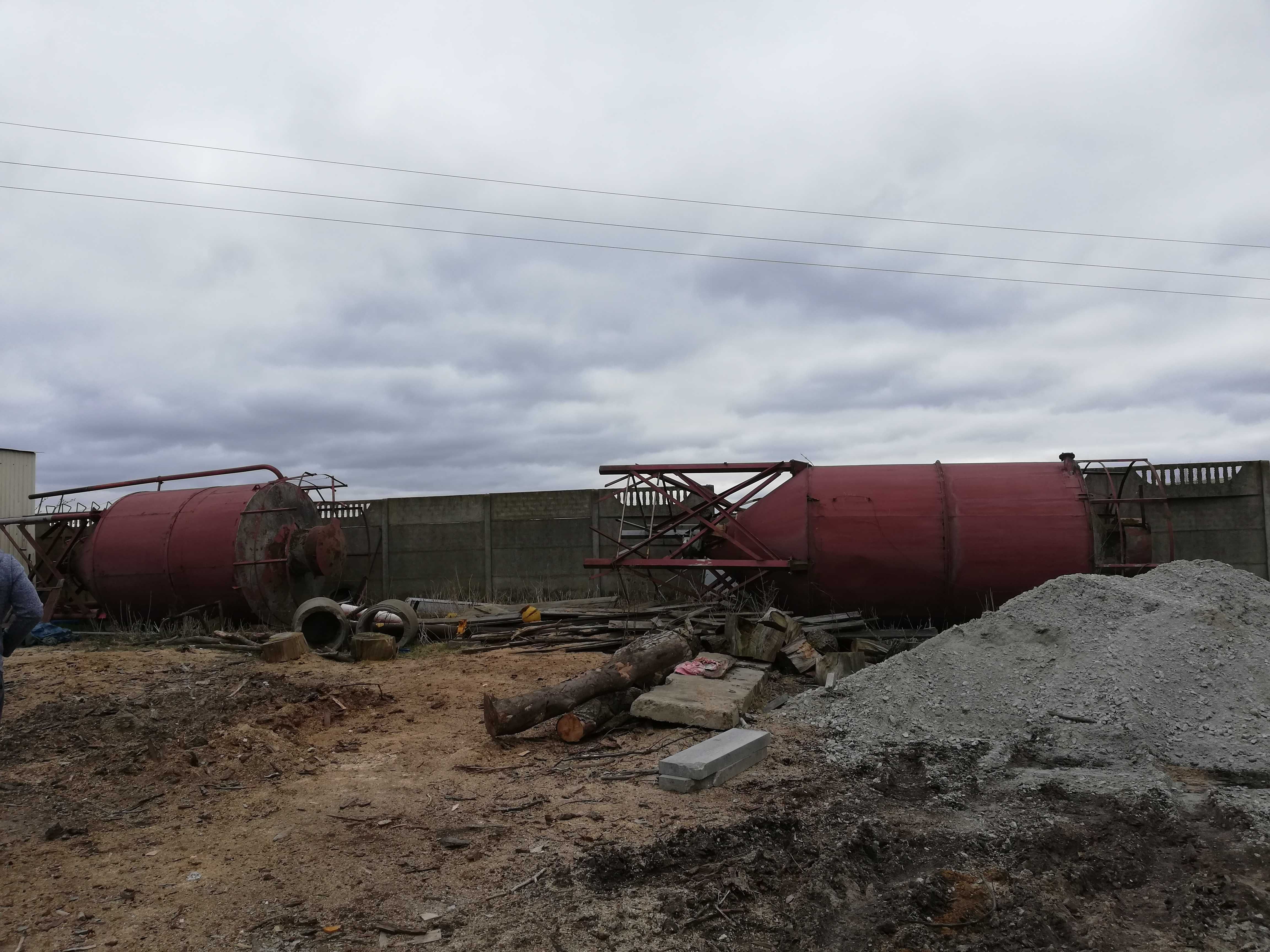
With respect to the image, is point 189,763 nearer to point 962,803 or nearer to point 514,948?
point 514,948

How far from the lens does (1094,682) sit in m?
7.16

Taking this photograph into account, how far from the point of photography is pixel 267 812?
5379 mm

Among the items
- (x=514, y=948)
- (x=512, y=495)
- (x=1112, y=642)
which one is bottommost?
(x=514, y=948)

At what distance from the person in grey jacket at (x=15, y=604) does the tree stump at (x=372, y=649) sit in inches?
200

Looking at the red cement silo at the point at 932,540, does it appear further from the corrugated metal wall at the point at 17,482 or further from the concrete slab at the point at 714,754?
the corrugated metal wall at the point at 17,482

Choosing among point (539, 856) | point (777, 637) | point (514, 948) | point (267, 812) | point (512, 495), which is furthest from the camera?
point (512, 495)

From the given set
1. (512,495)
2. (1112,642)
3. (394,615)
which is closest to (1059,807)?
(1112,642)

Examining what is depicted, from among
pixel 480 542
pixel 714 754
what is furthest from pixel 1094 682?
pixel 480 542

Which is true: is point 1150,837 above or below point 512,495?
below

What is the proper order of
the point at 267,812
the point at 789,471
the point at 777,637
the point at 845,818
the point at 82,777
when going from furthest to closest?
the point at 789,471 → the point at 777,637 → the point at 82,777 → the point at 267,812 → the point at 845,818

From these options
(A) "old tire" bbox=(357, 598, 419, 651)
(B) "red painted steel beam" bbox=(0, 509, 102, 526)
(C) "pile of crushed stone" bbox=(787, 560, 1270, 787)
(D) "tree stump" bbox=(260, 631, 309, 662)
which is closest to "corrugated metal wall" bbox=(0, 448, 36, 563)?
(B) "red painted steel beam" bbox=(0, 509, 102, 526)

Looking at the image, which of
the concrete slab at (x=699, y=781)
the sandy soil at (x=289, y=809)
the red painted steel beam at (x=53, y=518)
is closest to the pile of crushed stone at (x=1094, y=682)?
the concrete slab at (x=699, y=781)

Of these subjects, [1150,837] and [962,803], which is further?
[962,803]

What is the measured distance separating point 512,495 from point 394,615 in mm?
4517
